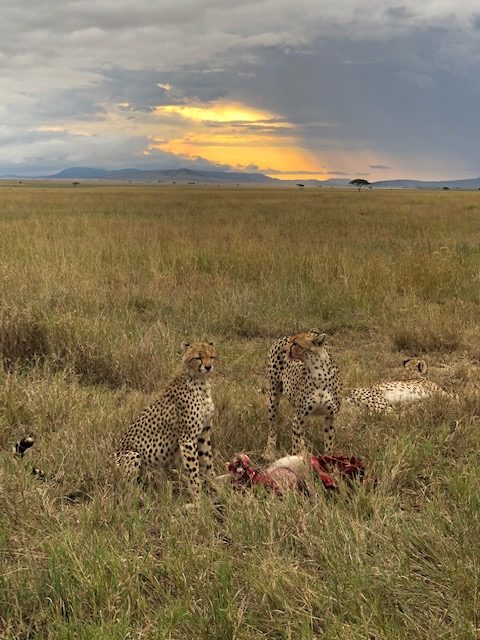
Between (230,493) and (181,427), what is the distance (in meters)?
0.60

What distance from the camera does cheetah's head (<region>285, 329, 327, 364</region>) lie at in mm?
3609

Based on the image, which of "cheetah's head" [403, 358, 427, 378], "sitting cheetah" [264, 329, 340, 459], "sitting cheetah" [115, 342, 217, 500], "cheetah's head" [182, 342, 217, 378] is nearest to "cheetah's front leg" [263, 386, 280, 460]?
"sitting cheetah" [264, 329, 340, 459]

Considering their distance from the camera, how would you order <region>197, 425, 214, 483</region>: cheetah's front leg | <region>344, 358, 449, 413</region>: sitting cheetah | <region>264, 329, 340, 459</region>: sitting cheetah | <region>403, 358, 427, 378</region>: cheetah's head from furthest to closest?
1. <region>403, 358, 427, 378</region>: cheetah's head
2. <region>344, 358, 449, 413</region>: sitting cheetah
3. <region>264, 329, 340, 459</region>: sitting cheetah
4. <region>197, 425, 214, 483</region>: cheetah's front leg

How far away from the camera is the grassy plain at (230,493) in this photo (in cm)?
202

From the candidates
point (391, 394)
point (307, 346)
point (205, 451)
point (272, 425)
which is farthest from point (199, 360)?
point (391, 394)

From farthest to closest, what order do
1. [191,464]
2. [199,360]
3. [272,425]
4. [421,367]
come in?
[421,367], [272,425], [199,360], [191,464]

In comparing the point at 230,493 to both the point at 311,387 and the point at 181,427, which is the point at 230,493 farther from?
the point at 311,387

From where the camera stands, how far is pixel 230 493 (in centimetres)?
278

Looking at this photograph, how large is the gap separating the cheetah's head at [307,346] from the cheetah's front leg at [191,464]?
2.84ft

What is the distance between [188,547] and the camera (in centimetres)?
229

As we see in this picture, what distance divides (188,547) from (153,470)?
40.6 inches

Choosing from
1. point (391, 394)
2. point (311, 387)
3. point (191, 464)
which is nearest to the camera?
point (191, 464)

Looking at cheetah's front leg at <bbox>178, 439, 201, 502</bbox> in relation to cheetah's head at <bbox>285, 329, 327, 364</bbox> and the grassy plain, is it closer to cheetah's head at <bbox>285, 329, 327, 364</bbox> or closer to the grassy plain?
the grassy plain

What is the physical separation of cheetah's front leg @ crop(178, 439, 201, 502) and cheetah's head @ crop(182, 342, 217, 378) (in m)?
0.37
